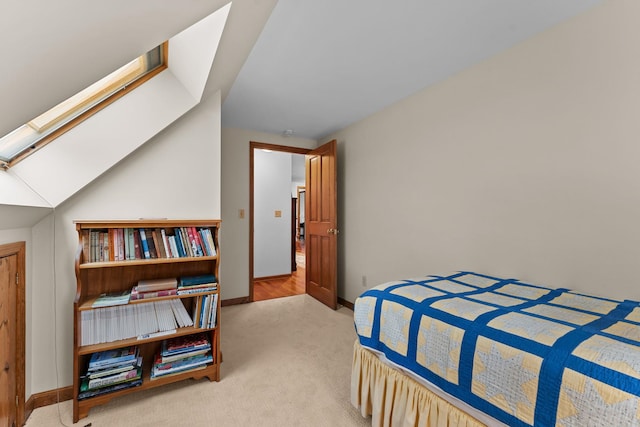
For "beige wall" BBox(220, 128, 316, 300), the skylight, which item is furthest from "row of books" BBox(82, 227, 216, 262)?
"beige wall" BBox(220, 128, 316, 300)

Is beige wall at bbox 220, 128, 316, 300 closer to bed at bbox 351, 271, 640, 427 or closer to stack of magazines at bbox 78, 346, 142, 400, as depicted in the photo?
stack of magazines at bbox 78, 346, 142, 400

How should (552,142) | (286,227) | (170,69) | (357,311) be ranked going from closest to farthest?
(357,311) < (552,142) < (170,69) < (286,227)

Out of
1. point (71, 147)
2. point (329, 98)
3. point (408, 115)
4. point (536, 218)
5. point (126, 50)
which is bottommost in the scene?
point (536, 218)

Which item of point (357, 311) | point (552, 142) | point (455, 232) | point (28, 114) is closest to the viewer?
point (28, 114)

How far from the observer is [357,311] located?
1.63 meters

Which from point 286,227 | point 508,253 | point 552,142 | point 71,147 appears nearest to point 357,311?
point 508,253

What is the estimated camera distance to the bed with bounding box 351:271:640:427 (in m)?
0.83

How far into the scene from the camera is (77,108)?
162 cm

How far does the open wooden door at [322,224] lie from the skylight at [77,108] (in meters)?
2.12

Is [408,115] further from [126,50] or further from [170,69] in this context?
[126,50]

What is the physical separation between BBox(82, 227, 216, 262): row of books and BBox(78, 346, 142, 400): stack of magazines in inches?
24.3

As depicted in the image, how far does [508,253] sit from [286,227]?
3.77m

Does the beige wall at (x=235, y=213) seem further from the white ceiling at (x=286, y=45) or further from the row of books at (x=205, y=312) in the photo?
the row of books at (x=205, y=312)

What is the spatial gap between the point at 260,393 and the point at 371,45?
248 centimetres
